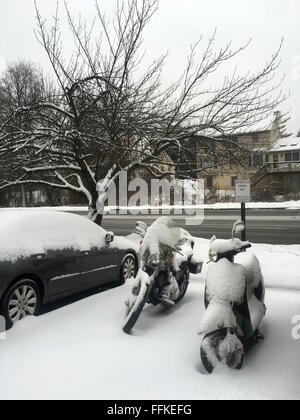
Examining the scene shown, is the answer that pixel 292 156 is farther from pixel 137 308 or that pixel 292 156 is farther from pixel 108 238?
pixel 137 308

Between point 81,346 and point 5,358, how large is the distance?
0.75 meters

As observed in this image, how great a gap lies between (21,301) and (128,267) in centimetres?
247

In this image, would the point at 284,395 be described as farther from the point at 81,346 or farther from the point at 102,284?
the point at 102,284

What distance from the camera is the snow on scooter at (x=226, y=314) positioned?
2.82 m

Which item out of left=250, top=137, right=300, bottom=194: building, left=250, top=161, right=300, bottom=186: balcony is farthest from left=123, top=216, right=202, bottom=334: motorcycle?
left=250, top=161, right=300, bottom=186: balcony

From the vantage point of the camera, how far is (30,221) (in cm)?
447

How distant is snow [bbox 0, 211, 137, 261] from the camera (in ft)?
13.2

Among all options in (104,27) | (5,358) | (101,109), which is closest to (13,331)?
(5,358)

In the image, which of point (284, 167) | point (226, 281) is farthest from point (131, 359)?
point (284, 167)

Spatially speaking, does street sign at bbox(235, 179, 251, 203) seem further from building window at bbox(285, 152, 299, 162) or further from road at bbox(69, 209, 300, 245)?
building window at bbox(285, 152, 299, 162)

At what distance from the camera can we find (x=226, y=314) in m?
2.86

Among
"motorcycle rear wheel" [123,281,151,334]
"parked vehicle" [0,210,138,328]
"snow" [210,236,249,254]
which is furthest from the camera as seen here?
Result: "parked vehicle" [0,210,138,328]

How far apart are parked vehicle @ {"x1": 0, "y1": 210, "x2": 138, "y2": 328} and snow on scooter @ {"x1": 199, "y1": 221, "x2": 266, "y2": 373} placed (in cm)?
235

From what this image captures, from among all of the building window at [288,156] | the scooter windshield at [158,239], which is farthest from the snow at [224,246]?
the building window at [288,156]
